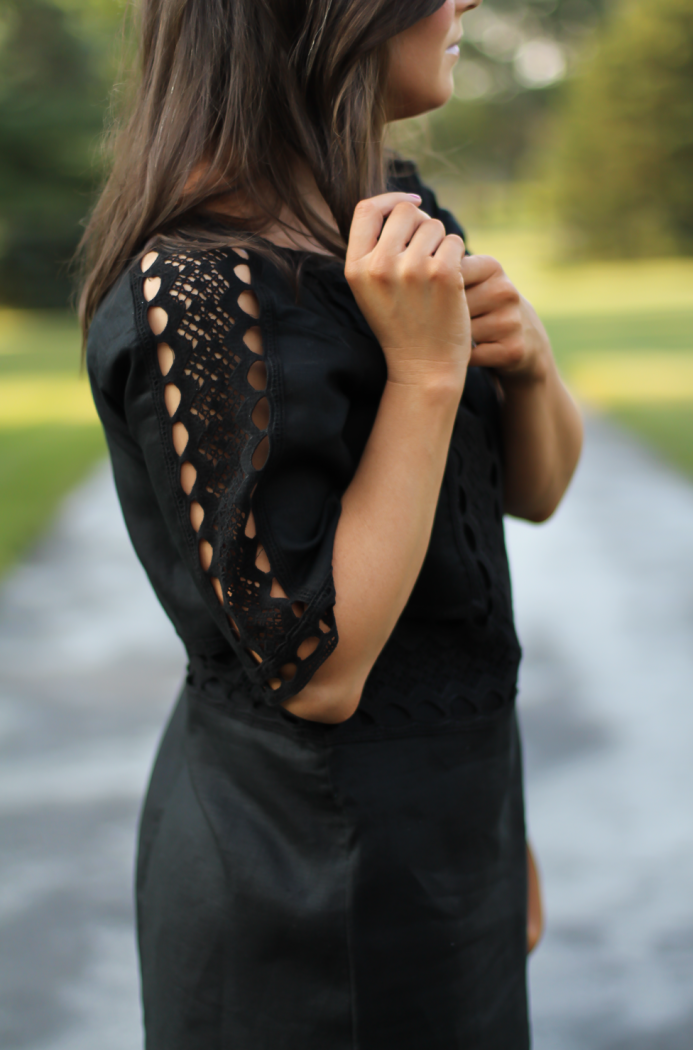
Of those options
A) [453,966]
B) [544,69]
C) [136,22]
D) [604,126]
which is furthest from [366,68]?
[544,69]

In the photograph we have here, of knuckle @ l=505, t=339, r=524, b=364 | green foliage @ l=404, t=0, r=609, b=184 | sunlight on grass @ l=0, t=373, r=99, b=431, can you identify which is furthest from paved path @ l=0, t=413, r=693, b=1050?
green foliage @ l=404, t=0, r=609, b=184

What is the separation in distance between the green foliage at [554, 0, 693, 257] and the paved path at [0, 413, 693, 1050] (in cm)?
→ 3750

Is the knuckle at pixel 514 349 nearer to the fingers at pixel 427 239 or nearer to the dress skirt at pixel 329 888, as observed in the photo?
the fingers at pixel 427 239

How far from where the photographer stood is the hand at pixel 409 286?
109cm

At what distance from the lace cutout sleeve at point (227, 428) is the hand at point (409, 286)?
0.13 meters

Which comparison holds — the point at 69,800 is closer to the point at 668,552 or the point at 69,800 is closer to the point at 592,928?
the point at 592,928

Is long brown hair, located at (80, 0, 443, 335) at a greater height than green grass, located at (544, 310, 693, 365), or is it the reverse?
green grass, located at (544, 310, 693, 365)

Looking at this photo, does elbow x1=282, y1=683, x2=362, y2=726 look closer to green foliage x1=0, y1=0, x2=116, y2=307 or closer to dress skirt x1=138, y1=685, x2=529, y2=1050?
dress skirt x1=138, y1=685, x2=529, y2=1050

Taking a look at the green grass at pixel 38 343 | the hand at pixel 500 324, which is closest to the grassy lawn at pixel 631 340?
the green grass at pixel 38 343

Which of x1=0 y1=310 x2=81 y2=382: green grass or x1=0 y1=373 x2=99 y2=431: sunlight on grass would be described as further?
x1=0 y1=310 x2=81 y2=382: green grass

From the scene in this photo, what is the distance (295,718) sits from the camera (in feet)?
4.08

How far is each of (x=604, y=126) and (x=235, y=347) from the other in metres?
44.8

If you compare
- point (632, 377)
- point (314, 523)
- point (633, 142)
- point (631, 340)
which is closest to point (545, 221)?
point (633, 142)

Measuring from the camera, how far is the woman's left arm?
1299 mm
